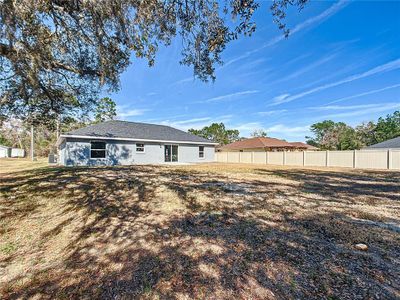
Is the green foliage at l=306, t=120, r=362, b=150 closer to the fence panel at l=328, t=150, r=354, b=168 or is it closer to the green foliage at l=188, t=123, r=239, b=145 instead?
the green foliage at l=188, t=123, r=239, b=145

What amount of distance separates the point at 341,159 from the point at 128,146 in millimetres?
17834

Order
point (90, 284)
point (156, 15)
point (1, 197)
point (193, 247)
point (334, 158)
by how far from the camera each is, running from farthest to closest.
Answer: point (334, 158)
point (1, 197)
point (156, 15)
point (193, 247)
point (90, 284)

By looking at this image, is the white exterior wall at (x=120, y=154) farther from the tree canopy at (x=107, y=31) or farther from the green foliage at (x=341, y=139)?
the green foliage at (x=341, y=139)

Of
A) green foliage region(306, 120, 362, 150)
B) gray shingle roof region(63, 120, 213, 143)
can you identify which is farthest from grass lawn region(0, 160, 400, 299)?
green foliage region(306, 120, 362, 150)

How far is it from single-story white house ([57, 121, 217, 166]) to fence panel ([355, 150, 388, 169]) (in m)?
13.5

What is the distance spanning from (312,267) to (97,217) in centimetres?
404

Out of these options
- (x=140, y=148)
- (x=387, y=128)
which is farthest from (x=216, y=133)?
(x=140, y=148)

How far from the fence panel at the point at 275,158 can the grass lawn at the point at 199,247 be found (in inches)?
626

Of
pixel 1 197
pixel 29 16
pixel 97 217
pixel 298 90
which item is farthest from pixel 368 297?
pixel 298 90

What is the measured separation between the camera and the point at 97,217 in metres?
4.49

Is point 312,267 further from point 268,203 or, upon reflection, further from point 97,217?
point 97,217

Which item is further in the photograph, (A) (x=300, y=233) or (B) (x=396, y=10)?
(B) (x=396, y=10)

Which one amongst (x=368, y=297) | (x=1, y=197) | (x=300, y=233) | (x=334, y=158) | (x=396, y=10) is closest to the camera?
(x=368, y=297)

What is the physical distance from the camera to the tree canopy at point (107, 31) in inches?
174
